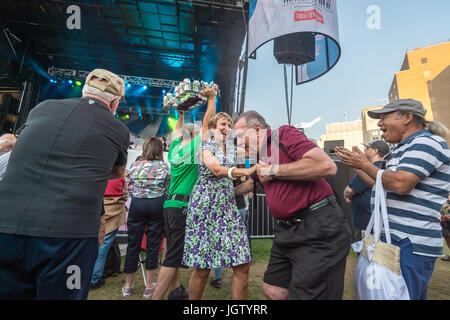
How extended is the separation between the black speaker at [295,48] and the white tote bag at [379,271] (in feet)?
12.5

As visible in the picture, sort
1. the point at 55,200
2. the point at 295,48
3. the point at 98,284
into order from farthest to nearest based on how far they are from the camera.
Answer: the point at 295,48 → the point at 98,284 → the point at 55,200

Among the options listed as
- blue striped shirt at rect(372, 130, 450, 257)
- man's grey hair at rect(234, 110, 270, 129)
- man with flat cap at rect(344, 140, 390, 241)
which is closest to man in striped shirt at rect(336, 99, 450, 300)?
blue striped shirt at rect(372, 130, 450, 257)

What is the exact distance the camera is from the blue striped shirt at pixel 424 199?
1.42 metres

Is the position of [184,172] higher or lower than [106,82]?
lower

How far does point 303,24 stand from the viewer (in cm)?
400

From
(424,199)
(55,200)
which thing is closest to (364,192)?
(424,199)

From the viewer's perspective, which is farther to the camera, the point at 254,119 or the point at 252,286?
the point at 252,286

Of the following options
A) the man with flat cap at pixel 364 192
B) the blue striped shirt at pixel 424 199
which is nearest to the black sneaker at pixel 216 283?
the man with flat cap at pixel 364 192

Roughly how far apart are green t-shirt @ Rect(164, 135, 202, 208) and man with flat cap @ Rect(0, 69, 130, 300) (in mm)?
1105

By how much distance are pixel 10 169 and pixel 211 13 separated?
909 cm

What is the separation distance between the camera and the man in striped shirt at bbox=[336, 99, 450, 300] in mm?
1395

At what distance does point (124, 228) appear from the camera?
492 centimetres

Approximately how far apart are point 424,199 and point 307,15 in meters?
4.02

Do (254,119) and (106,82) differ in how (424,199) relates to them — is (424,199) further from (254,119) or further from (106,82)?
(106,82)
